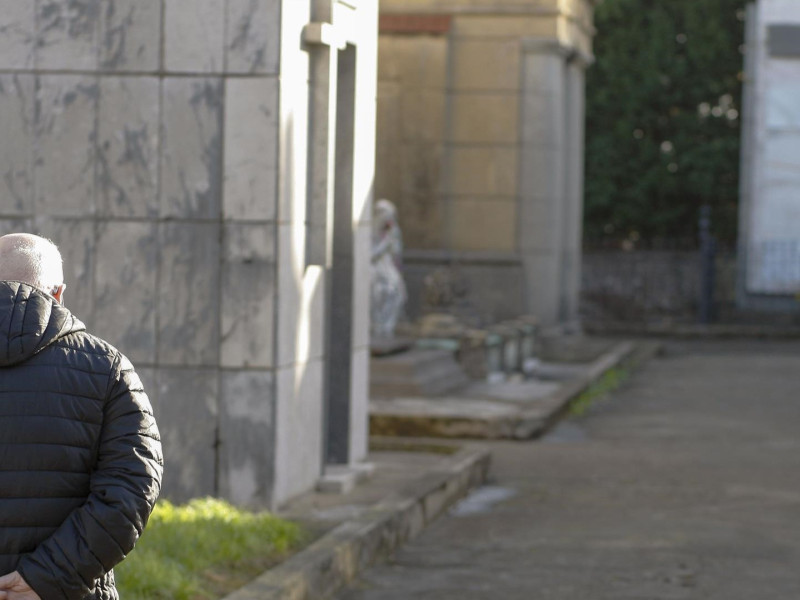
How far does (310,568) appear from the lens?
22.3 ft

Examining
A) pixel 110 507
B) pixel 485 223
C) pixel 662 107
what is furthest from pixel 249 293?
pixel 662 107

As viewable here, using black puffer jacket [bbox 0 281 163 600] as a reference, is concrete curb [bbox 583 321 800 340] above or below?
below

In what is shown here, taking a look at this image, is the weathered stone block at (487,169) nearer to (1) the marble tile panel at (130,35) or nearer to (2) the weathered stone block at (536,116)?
(2) the weathered stone block at (536,116)

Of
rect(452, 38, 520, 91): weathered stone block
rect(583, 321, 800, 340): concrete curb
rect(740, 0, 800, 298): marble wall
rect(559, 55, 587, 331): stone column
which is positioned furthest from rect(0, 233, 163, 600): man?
rect(740, 0, 800, 298): marble wall

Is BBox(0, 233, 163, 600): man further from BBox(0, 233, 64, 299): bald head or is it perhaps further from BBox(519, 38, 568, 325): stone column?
BBox(519, 38, 568, 325): stone column

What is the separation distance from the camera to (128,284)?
26.9 ft

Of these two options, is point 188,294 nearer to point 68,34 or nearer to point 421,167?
point 68,34

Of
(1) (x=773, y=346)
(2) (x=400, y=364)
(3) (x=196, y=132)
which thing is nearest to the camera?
(3) (x=196, y=132)

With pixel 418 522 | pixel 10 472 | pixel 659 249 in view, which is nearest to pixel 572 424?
pixel 418 522

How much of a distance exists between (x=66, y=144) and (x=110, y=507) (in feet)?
15.8

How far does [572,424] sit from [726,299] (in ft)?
60.8

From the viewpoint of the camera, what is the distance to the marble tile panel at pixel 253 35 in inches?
315

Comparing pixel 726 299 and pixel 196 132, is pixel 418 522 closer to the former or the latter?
pixel 196 132

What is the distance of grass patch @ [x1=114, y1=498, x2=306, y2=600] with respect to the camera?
6195 mm
